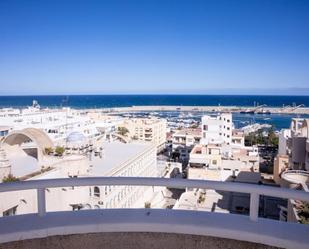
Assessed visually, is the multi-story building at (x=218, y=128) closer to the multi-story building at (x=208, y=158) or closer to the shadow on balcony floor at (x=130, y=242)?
the multi-story building at (x=208, y=158)

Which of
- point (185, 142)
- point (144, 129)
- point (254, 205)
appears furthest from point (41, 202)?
point (144, 129)

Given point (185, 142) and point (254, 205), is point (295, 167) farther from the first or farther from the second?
point (185, 142)

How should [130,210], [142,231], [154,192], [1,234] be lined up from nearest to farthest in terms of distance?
1. [1,234]
2. [142,231]
3. [130,210]
4. [154,192]

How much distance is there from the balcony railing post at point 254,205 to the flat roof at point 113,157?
9538mm

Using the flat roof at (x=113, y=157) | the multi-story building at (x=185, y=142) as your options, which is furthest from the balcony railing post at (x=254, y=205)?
the multi-story building at (x=185, y=142)

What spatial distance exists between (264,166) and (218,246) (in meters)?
22.9

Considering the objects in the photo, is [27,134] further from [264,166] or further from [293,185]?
[264,166]

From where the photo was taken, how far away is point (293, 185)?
8852 mm

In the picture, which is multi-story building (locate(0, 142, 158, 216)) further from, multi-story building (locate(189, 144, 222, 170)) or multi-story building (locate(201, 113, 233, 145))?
multi-story building (locate(201, 113, 233, 145))

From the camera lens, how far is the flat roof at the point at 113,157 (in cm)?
1214

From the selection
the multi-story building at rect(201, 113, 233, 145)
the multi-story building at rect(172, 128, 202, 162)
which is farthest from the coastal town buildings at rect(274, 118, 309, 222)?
the multi-story building at rect(172, 128, 202, 162)

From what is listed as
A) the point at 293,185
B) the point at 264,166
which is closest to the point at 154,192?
the point at 293,185

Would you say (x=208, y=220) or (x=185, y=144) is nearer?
(x=208, y=220)

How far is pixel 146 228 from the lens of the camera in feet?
6.09
